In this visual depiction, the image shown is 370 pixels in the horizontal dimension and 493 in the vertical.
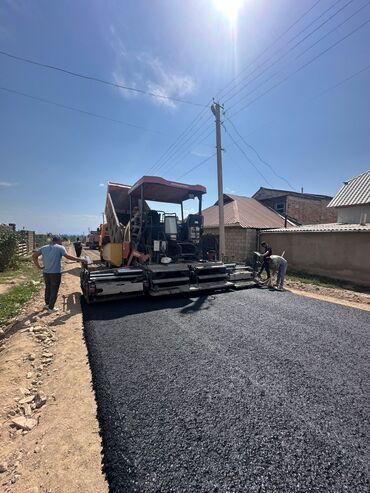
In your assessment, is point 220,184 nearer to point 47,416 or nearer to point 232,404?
point 232,404

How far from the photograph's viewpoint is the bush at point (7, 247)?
11141 mm

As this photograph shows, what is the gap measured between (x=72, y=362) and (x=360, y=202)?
17.0 m

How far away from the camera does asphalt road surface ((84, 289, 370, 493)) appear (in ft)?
5.41

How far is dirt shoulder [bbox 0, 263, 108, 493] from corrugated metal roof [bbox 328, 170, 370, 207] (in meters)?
16.9

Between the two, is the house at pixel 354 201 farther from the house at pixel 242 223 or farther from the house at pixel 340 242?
the house at pixel 242 223

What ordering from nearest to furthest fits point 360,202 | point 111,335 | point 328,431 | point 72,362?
point 328,431
point 72,362
point 111,335
point 360,202

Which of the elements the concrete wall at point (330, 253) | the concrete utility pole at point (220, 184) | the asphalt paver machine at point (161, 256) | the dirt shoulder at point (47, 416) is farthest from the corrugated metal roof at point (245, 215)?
the dirt shoulder at point (47, 416)

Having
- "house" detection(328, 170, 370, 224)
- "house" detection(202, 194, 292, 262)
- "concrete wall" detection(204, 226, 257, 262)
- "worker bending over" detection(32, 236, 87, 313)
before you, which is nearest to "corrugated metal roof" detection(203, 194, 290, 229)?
"house" detection(202, 194, 292, 262)

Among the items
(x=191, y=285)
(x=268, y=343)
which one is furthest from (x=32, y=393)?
(x=191, y=285)

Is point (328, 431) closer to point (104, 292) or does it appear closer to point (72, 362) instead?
point (72, 362)

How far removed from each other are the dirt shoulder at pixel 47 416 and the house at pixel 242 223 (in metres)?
11.2

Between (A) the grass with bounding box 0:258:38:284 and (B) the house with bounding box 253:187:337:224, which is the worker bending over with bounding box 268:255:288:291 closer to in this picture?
(A) the grass with bounding box 0:258:38:284

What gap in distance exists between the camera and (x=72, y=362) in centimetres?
324

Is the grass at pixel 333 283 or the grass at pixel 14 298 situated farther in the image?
the grass at pixel 333 283
